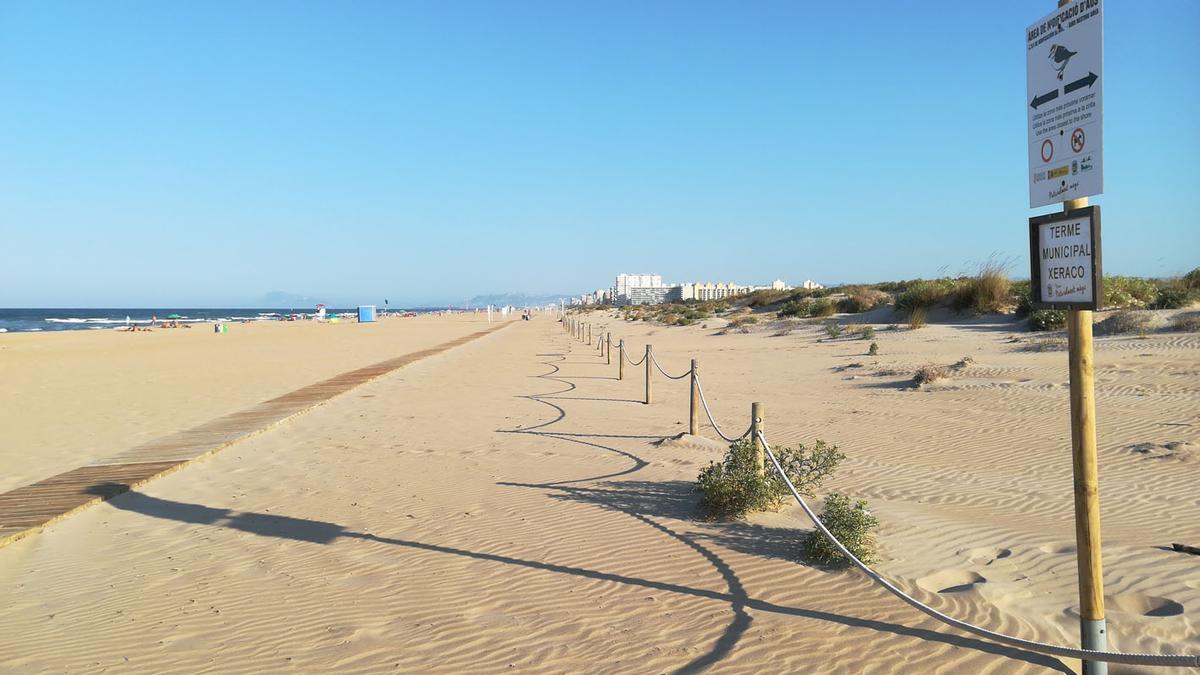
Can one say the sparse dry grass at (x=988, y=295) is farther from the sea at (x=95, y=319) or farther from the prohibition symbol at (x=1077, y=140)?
the sea at (x=95, y=319)

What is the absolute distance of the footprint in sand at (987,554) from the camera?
5.04 meters

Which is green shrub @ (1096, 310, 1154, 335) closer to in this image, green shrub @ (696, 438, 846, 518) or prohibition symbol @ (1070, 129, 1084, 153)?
green shrub @ (696, 438, 846, 518)

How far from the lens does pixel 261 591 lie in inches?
193

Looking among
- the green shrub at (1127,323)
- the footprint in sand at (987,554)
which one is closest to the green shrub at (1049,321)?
the green shrub at (1127,323)

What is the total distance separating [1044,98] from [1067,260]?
0.70 metres

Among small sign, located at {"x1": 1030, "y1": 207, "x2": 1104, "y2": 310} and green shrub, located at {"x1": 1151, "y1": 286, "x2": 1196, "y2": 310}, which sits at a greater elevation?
small sign, located at {"x1": 1030, "y1": 207, "x2": 1104, "y2": 310}

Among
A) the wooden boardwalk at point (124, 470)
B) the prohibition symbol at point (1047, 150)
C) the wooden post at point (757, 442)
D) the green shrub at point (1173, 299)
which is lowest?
the wooden boardwalk at point (124, 470)

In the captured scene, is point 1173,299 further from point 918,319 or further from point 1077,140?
point 1077,140

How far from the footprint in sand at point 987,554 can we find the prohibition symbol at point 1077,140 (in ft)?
10.8

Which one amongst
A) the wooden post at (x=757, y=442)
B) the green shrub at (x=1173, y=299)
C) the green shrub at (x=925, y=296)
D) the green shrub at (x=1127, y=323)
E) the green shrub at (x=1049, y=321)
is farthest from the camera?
the green shrub at (x=925, y=296)

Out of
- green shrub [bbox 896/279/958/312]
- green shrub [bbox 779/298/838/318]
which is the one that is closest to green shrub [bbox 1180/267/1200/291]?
green shrub [bbox 896/279/958/312]

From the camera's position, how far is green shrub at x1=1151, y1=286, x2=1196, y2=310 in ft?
65.1

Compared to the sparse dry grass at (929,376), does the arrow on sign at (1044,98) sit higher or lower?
higher

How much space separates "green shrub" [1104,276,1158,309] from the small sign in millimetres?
21208
